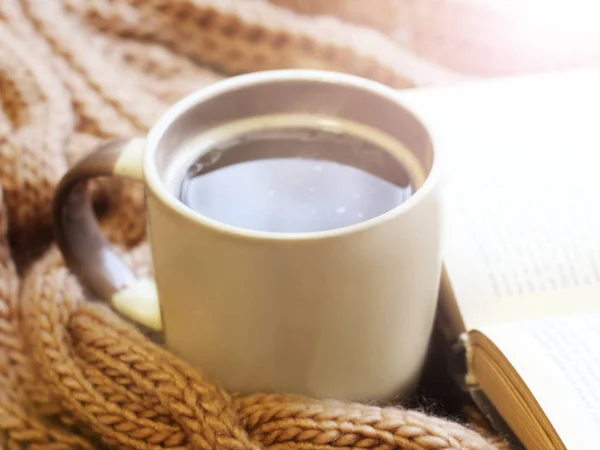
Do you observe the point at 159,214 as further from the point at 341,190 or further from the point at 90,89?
the point at 90,89

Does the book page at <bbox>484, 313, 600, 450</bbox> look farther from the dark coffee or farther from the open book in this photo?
the dark coffee

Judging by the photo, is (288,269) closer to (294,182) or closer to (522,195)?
(294,182)

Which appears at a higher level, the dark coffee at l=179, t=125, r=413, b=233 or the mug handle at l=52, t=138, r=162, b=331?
the dark coffee at l=179, t=125, r=413, b=233

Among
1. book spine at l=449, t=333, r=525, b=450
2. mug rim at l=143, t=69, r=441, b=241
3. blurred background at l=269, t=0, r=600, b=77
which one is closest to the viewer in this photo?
mug rim at l=143, t=69, r=441, b=241

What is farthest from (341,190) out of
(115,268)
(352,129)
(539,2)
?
(539,2)

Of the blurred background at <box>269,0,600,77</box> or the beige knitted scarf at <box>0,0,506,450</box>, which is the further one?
the blurred background at <box>269,0,600,77</box>

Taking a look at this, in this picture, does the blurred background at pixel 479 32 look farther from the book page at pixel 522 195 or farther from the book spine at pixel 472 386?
the book spine at pixel 472 386

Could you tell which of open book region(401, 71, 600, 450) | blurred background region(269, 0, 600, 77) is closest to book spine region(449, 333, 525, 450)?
open book region(401, 71, 600, 450)

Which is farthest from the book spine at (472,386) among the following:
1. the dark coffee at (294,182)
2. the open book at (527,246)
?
the dark coffee at (294,182)
